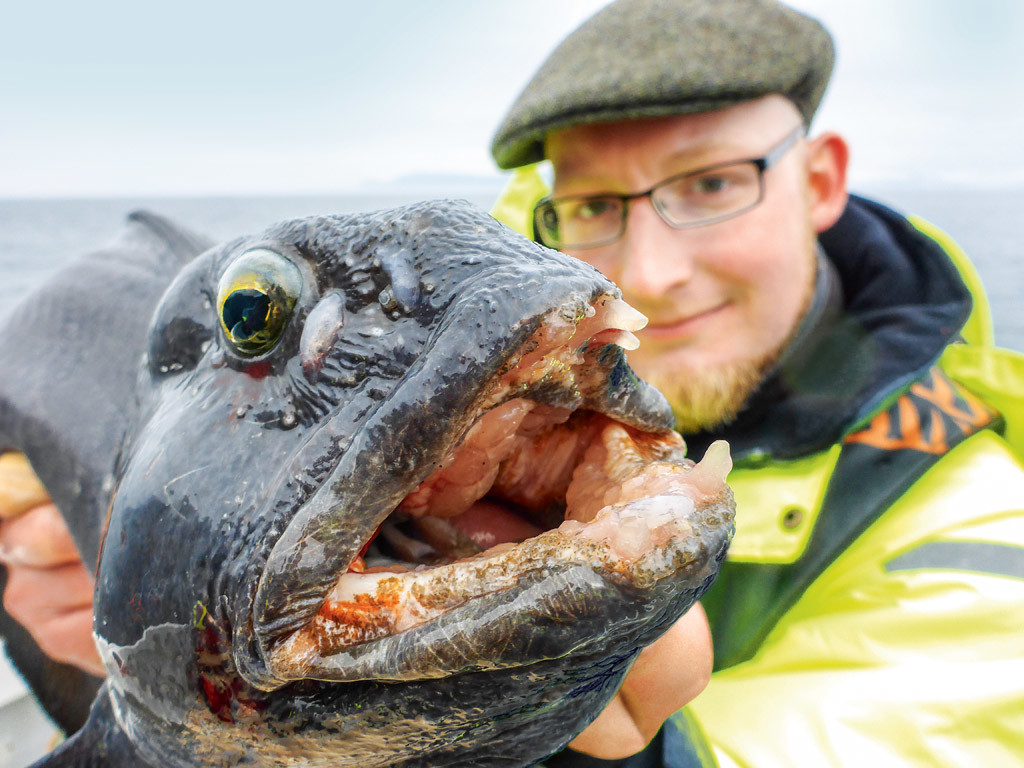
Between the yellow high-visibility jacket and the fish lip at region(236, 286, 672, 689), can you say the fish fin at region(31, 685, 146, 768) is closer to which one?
the fish lip at region(236, 286, 672, 689)

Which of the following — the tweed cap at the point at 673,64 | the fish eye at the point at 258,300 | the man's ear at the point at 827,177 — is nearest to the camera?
the fish eye at the point at 258,300

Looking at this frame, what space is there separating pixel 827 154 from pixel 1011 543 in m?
2.83

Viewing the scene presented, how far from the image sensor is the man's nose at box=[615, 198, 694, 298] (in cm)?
378

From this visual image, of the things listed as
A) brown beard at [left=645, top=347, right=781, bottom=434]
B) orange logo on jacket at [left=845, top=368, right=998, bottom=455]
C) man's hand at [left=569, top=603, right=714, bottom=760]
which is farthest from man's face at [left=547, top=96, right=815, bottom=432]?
man's hand at [left=569, top=603, right=714, bottom=760]

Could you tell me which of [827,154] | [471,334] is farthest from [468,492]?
[827,154]

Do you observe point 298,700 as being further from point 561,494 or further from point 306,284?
point 306,284

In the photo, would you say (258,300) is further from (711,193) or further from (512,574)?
(711,193)

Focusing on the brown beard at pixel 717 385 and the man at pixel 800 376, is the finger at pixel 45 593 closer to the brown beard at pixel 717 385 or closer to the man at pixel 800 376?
the man at pixel 800 376

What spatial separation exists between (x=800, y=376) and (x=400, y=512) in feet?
10.1

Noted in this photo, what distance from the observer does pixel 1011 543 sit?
2.76 m

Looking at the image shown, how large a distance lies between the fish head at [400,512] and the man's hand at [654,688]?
0.73ft

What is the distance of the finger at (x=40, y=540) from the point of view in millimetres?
2742

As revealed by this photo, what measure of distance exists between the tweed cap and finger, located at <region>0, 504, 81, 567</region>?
3255 mm

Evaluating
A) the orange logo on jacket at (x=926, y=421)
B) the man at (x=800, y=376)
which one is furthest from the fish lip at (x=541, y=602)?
the orange logo on jacket at (x=926, y=421)
